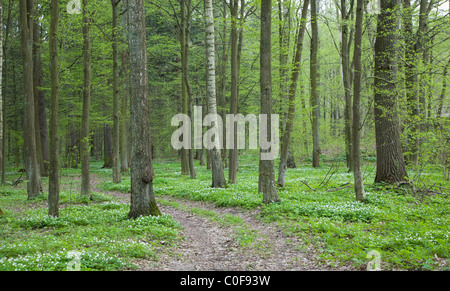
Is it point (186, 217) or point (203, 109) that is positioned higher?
point (203, 109)

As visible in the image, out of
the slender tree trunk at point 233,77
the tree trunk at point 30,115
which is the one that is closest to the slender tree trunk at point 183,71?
the slender tree trunk at point 233,77

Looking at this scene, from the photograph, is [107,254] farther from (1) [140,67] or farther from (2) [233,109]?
(2) [233,109]

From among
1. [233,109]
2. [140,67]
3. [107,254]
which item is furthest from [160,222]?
[233,109]

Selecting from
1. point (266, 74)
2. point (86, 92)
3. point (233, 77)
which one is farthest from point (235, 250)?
point (233, 77)

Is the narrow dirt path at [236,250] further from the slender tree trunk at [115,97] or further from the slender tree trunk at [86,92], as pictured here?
the slender tree trunk at [115,97]

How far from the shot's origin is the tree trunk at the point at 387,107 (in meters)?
11.9

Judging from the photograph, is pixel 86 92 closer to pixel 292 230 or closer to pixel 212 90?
pixel 212 90

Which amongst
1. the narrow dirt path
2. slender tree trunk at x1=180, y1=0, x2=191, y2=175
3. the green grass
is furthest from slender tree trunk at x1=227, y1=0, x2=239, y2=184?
the narrow dirt path

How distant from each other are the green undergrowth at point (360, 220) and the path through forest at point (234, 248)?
36 cm

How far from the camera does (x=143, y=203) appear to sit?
28.2ft

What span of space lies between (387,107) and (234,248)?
8738mm

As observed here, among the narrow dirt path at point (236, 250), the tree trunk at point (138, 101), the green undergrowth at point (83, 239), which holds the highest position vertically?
the tree trunk at point (138, 101)
